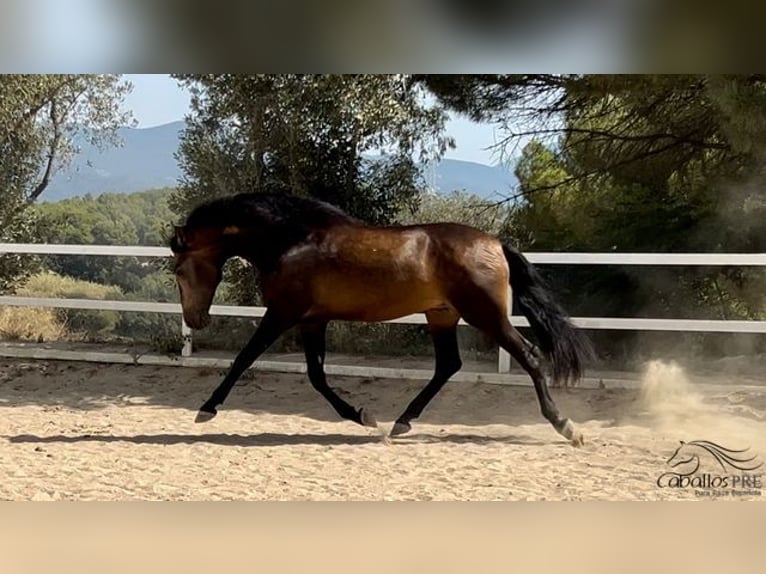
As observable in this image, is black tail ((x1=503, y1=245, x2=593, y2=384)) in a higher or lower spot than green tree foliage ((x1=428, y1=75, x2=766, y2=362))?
lower

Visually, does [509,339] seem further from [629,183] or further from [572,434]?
[629,183]

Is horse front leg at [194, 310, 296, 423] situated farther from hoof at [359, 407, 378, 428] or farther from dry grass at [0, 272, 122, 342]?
dry grass at [0, 272, 122, 342]

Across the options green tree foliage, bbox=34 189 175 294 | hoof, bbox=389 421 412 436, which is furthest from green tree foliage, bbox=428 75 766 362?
green tree foliage, bbox=34 189 175 294

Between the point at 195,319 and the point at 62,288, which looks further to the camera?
the point at 62,288

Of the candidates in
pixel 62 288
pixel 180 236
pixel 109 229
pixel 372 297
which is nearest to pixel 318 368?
pixel 372 297

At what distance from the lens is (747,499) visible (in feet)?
12.8

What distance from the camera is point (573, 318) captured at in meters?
5.71

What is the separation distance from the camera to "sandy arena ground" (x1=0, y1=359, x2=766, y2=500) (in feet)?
12.6

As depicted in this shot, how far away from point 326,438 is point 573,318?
209 centimetres

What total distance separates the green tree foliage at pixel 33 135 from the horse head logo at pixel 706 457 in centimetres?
528

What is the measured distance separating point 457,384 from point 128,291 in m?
3.08

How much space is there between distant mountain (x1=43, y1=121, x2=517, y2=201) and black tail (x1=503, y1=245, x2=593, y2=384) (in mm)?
1587

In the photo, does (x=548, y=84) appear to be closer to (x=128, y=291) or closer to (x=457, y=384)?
(x=457, y=384)
